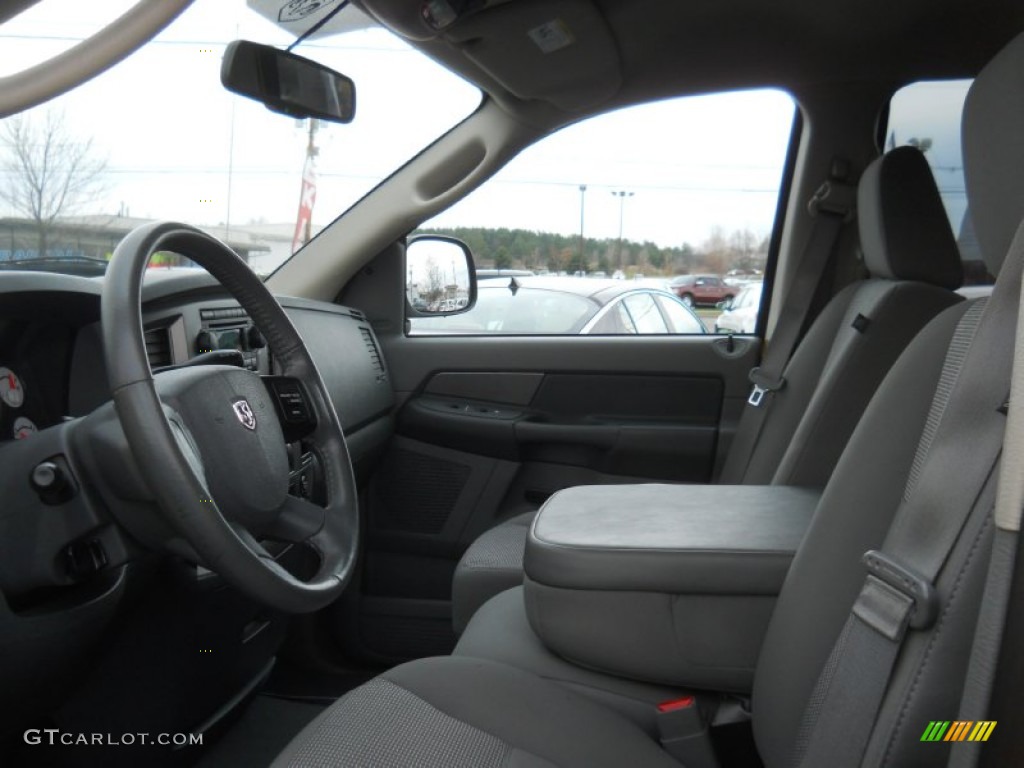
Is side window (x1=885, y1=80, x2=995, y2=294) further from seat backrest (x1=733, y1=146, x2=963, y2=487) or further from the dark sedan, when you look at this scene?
the dark sedan

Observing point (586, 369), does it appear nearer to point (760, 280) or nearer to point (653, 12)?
point (760, 280)

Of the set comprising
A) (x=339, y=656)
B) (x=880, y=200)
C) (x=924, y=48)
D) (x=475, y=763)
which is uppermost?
(x=924, y=48)

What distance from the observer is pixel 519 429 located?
2.67 metres

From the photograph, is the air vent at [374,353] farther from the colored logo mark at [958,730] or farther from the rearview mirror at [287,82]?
the colored logo mark at [958,730]

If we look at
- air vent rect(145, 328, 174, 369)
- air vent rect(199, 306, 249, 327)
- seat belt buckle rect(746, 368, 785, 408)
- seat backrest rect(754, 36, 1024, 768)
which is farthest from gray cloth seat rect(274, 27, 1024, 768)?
seat belt buckle rect(746, 368, 785, 408)

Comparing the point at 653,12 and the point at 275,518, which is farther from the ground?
the point at 653,12

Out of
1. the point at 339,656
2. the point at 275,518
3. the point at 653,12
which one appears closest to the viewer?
the point at 275,518

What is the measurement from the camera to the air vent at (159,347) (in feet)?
5.48

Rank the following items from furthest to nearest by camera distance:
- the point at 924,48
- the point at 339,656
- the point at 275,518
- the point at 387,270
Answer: the point at 387,270 → the point at 339,656 → the point at 924,48 → the point at 275,518

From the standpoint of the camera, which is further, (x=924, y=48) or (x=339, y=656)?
(x=339, y=656)

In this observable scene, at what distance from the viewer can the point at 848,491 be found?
114cm

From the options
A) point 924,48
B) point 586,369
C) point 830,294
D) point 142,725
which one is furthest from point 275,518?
point 924,48

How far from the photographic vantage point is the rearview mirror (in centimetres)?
183

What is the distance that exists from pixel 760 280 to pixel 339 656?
1695mm
